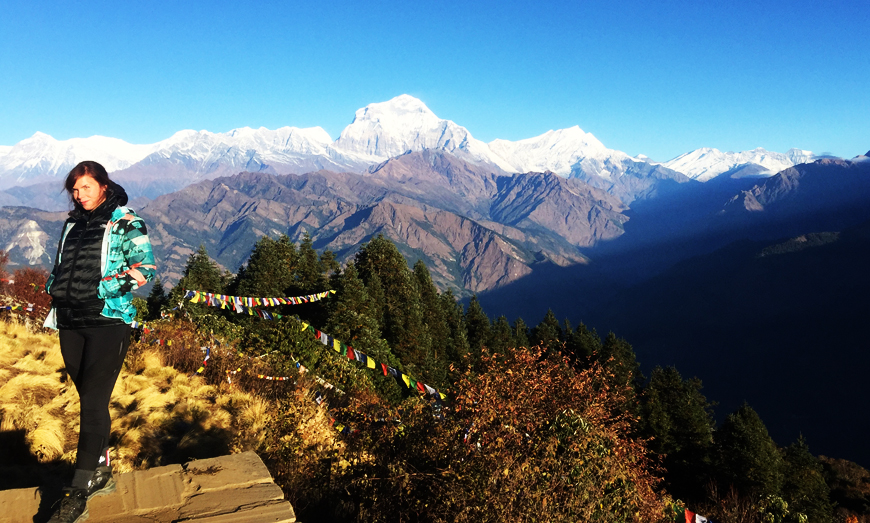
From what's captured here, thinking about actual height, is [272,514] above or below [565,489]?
above

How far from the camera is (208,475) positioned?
479 centimetres

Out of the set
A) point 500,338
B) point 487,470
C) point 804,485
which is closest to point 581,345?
point 500,338

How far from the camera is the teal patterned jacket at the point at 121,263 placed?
14.3 feet

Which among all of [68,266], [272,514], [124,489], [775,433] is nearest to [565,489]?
[272,514]

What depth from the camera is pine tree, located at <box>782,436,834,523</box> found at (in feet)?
125

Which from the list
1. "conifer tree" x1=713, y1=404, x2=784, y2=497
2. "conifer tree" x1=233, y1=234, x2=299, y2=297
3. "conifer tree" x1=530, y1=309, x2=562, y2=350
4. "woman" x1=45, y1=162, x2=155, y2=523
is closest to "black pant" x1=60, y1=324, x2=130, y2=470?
"woman" x1=45, y1=162, x2=155, y2=523

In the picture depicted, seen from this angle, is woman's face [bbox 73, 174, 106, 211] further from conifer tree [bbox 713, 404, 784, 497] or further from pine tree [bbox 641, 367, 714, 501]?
pine tree [bbox 641, 367, 714, 501]

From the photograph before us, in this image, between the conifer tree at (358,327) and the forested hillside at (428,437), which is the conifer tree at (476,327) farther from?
the forested hillside at (428,437)

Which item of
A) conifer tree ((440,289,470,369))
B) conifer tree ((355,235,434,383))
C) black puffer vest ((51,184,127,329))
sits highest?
black puffer vest ((51,184,127,329))

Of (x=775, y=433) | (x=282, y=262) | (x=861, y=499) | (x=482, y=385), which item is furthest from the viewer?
(x=775, y=433)

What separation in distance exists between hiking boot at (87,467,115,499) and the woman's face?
240 centimetres

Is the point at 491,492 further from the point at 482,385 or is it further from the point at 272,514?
the point at 482,385

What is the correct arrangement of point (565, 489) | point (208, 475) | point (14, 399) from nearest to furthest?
point (208, 475), point (565, 489), point (14, 399)

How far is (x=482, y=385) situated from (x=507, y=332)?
195 ft
